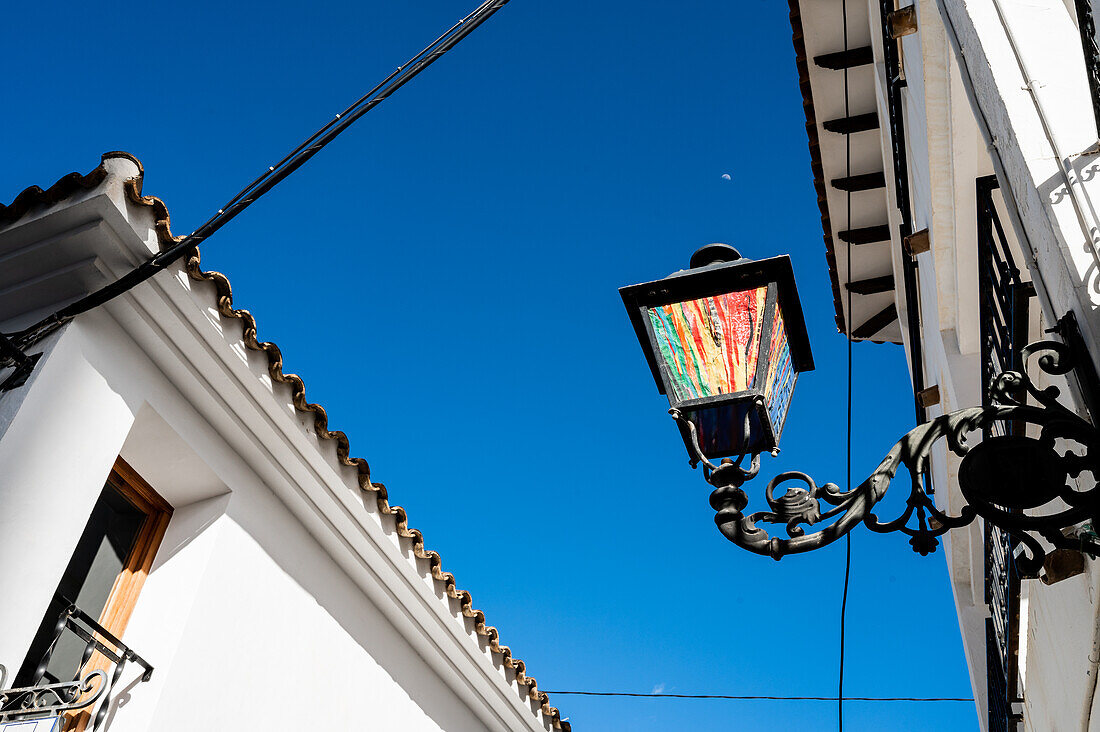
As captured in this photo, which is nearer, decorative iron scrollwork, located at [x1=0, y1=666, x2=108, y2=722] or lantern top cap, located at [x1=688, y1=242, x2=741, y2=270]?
lantern top cap, located at [x1=688, y1=242, x2=741, y2=270]

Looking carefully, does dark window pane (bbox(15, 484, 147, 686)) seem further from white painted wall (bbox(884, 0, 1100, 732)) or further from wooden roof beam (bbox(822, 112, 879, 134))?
wooden roof beam (bbox(822, 112, 879, 134))

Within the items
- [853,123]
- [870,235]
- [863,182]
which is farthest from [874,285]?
[853,123]

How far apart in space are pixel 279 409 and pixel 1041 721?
3830 mm

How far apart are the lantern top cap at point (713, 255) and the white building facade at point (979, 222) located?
0.78 metres

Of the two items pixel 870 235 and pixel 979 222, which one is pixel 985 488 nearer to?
pixel 979 222

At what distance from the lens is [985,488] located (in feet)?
6.51

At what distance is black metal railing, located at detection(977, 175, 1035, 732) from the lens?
2.76 meters

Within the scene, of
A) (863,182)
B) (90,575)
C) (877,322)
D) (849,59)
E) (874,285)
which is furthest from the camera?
(877,322)

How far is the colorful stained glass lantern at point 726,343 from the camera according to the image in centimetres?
231

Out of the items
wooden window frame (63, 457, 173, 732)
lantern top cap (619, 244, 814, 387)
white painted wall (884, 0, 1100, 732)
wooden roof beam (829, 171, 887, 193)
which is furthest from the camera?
wooden roof beam (829, 171, 887, 193)

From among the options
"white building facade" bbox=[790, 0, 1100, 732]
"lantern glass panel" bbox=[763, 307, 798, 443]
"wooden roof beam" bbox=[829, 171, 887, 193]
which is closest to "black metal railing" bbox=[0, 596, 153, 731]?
"lantern glass panel" bbox=[763, 307, 798, 443]

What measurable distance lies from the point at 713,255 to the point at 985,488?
38.7 inches

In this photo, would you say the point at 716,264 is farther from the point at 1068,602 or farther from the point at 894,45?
the point at 894,45

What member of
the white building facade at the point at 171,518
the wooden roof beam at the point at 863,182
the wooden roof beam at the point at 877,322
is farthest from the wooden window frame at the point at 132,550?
the wooden roof beam at the point at 877,322
